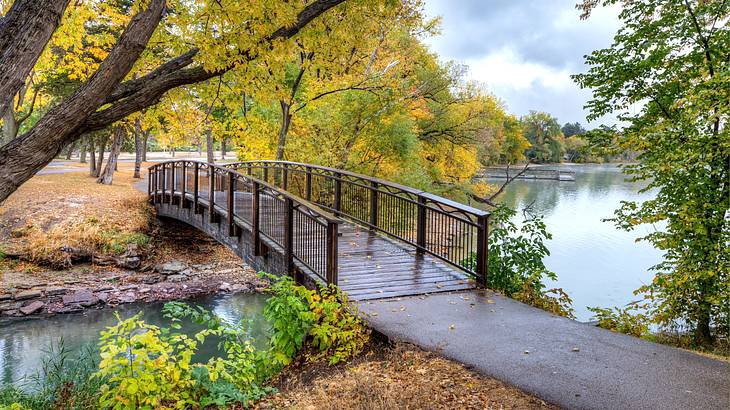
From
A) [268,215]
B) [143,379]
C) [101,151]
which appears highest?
[101,151]

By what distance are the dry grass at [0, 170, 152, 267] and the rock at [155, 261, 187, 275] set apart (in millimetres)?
1082

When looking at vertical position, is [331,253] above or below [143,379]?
above

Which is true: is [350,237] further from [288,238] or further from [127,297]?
[127,297]

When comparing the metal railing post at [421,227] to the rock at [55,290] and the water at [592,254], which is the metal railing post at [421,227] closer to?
the water at [592,254]

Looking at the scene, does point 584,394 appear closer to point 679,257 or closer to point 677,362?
point 677,362

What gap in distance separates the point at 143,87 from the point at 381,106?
12.5 m

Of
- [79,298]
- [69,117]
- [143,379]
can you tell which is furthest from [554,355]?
[79,298]

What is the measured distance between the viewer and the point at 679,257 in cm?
797

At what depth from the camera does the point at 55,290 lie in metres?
12.6

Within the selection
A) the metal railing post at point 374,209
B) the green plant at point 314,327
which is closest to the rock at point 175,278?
the metal railing post at point 374,209

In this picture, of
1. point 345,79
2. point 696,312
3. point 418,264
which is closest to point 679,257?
point 696,312

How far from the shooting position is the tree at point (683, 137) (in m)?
7.20

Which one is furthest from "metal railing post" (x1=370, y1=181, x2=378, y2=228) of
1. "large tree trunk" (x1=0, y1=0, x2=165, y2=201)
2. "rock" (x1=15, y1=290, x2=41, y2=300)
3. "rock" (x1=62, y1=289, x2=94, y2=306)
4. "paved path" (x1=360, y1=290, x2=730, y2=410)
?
"rock" (x1=15, y1=290, x2=41, y2=300)

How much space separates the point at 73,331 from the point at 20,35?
7762mm
